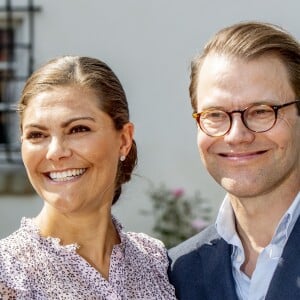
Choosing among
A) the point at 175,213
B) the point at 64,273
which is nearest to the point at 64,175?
the point at 64,273

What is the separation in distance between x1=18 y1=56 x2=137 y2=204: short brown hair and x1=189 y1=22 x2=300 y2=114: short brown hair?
1.25ft

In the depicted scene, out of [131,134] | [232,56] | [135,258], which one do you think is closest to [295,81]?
[232,56]

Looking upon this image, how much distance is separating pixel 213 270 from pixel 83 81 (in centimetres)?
77

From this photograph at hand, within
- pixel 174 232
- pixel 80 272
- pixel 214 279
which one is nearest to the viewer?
pixel 80 272

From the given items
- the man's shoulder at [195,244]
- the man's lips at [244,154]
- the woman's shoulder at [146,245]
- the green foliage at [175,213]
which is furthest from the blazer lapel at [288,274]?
the green foliage at [175,213]

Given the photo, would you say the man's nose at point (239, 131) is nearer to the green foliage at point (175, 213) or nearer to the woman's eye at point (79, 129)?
the woman's eye at point (79, 129)

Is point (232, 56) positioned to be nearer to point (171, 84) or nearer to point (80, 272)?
point (80, 272)

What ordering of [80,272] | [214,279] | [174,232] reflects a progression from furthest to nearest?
[174,232] < [214,279] < [80,272]

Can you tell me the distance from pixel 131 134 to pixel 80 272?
51cm

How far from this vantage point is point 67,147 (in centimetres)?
284

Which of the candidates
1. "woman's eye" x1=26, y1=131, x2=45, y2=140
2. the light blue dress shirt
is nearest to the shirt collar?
the light blue dress shirt

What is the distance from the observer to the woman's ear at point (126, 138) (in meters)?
3.05

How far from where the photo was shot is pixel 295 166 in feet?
9.93

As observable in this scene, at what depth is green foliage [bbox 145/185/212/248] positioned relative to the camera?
5898 millimetres
